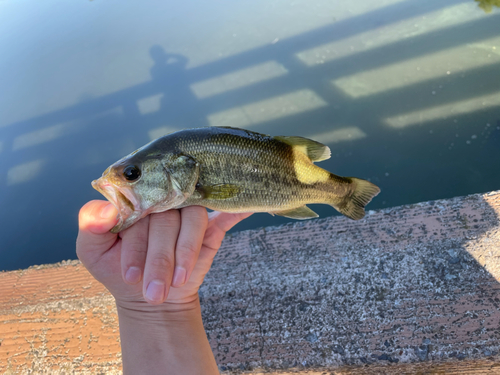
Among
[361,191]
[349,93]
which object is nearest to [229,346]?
[361,191]

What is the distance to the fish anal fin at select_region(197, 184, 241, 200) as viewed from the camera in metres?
1.34

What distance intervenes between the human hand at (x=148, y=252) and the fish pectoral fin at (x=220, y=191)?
0.24 feet

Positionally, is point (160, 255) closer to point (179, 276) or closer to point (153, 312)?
point (179, 276)

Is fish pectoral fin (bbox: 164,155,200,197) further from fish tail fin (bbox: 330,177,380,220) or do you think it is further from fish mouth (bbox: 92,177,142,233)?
fish tail fin (bbox: 330,177,380,220)

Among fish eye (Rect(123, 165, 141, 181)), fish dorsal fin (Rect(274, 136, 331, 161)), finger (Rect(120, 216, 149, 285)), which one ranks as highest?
fish eye (Rect(123, 165, 141, 181))

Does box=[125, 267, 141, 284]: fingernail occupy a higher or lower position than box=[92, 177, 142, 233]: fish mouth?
lower

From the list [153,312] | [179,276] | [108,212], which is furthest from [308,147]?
[153,312]

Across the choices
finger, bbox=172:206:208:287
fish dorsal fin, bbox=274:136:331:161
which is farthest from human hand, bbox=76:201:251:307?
fish dorsal fin, bbox=274:136:331:161

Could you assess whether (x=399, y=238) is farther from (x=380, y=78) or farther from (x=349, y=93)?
(x=380, y=78)

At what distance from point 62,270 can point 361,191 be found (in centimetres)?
217

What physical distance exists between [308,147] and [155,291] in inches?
35.6

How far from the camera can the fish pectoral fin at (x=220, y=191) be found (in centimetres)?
134

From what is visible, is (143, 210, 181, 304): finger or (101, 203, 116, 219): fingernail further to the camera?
(101, 203, 116, 219): fingernail

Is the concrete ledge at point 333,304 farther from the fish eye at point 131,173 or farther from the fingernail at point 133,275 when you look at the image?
the fish eye at point 131,173
